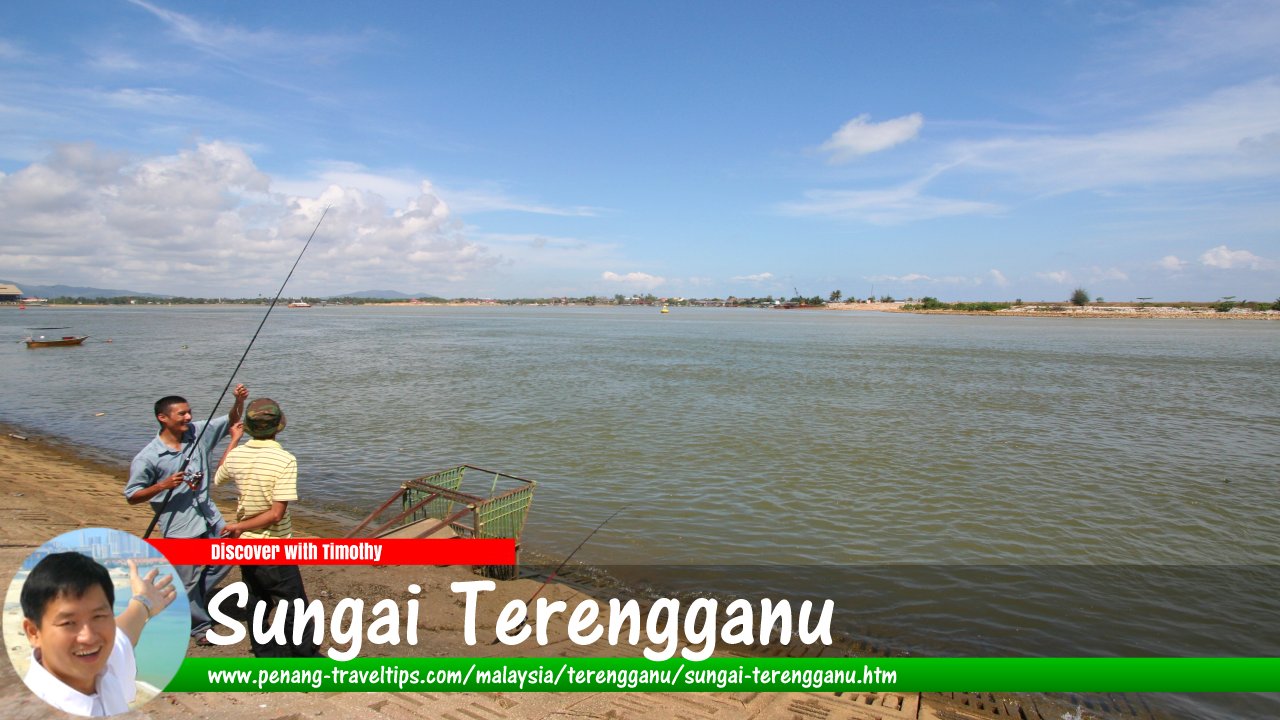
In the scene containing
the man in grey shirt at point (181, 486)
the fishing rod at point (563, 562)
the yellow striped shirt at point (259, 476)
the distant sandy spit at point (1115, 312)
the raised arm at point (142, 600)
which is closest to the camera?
the raised arm at point (142, 600)

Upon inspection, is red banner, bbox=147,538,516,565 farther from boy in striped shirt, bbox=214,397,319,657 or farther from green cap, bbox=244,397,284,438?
green cap, bbox=244,397,284,438

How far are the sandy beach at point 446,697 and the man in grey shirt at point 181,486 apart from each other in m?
0.89

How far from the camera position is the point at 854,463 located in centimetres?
1625

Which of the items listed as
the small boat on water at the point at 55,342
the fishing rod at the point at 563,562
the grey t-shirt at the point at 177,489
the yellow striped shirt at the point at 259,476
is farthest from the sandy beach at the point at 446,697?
the small boat on water at the point at 55,342

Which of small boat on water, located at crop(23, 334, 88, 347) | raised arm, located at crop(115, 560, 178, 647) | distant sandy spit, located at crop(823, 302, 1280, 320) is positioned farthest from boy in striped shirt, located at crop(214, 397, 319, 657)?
distant sandy spit, located at crop(823, 302, 1280, 320)

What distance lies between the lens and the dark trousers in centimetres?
479

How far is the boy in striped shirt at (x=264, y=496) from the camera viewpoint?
464cm

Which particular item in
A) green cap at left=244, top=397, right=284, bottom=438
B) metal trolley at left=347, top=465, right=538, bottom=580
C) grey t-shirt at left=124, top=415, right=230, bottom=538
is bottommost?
metal trolley at left=347, top=465, right=538, bottom=580

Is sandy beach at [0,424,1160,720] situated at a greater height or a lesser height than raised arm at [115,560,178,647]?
lesser

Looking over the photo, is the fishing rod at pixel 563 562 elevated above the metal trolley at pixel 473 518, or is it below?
below

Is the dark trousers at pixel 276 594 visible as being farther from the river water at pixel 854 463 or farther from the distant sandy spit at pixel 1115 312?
the distant sandy spit at pixel 1115 312

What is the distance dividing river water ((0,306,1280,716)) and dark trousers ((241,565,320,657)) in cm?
542

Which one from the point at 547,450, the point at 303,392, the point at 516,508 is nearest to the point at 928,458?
the point at 547,450

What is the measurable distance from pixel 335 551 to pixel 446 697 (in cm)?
174
